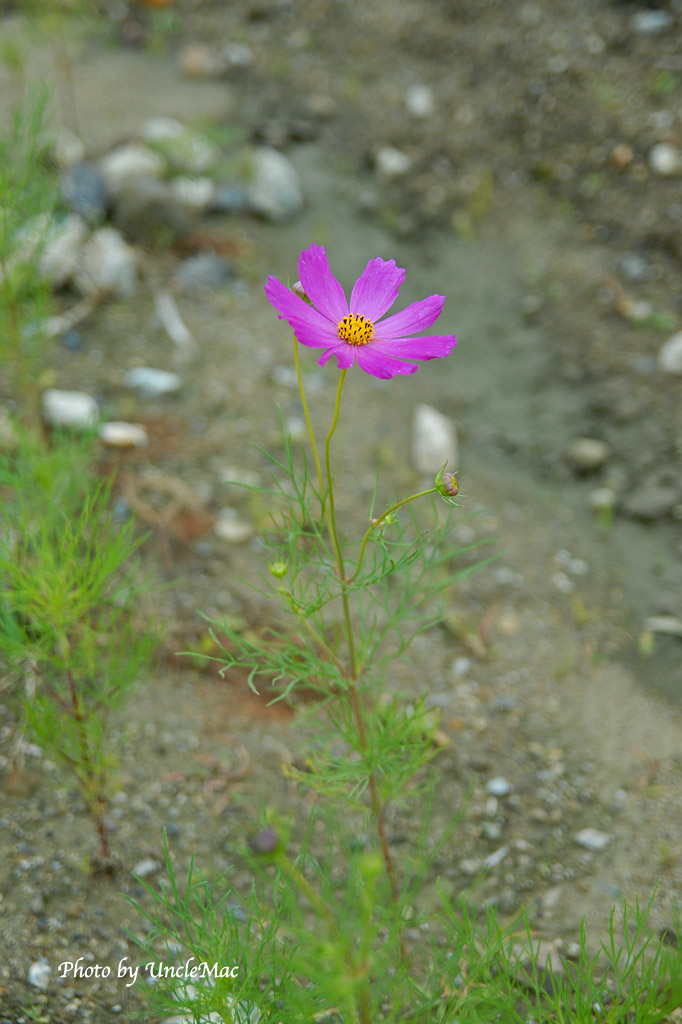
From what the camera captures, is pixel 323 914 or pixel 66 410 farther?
pixel 66 410

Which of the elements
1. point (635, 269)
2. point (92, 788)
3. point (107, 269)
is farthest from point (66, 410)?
point (635, 269)

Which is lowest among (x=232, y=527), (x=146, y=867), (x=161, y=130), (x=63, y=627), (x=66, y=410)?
(x=146, y=867)

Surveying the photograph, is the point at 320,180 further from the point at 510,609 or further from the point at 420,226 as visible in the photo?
the point at 510,609

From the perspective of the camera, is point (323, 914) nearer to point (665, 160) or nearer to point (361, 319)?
point (361, 319)

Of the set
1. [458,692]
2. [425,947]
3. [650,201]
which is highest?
[650,201]

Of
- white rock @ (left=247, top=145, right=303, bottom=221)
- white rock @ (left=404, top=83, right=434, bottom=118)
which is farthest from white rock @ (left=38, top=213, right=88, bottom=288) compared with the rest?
white rock @ (left=404, top=83, right=434, bottom=118)

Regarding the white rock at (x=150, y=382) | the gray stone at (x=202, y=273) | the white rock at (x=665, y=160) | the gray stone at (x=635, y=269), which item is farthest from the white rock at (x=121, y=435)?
the white rock at (x=665, y=160)

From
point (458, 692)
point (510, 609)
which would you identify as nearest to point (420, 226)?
point (510, 609)
